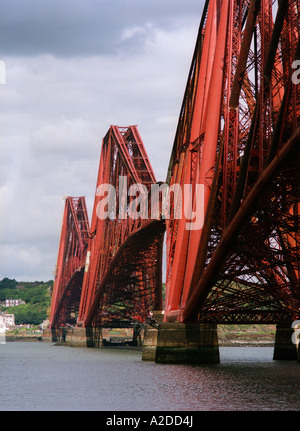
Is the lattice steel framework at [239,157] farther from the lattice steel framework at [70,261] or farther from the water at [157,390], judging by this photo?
the lattice steel framework at [70,261]

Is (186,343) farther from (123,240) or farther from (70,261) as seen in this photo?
(70,261)

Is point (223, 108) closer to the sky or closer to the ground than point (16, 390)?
closer to the sky

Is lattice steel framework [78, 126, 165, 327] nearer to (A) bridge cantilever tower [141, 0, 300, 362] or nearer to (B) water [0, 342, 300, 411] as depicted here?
(A) bridge cantilever tower [141, 0, 300, 362]

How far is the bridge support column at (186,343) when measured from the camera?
4797cm

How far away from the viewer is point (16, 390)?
127ft

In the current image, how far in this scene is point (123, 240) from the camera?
83438 mm

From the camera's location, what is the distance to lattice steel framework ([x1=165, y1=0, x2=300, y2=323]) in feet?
113

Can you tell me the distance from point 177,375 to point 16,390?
8581mm

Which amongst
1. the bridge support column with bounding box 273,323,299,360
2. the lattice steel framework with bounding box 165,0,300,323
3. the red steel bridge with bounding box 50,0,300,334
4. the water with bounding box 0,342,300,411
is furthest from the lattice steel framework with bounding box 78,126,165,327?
the water with bounding box 0,342,300,411

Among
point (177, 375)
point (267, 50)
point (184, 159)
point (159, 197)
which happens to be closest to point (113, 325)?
point (159, 197)

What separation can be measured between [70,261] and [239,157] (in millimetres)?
103510

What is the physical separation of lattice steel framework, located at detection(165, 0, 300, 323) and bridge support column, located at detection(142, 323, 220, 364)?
33.2 inches

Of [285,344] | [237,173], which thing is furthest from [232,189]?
[285,344]

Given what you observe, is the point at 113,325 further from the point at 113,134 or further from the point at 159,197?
the point at 159,197
